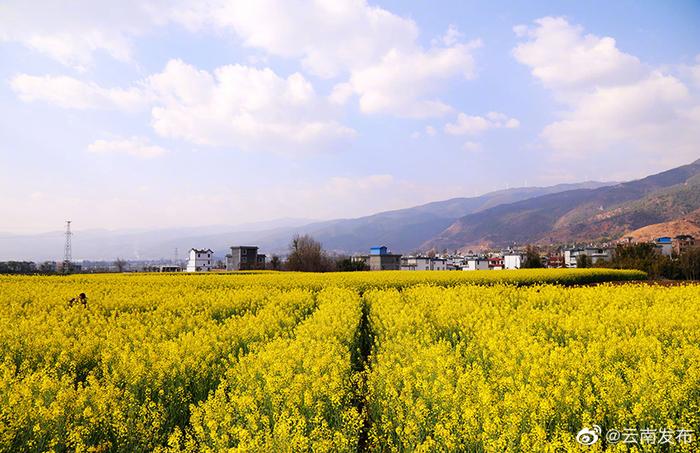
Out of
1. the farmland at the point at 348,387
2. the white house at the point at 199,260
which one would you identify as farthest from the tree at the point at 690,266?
the white house at the point at 199,260

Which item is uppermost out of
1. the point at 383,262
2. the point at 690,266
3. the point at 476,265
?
the point at 383,262

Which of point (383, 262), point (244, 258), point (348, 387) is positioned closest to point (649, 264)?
point (383, 262)

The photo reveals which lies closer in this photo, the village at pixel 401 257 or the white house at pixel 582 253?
the village at pixel 401 257

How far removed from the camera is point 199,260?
410 ft

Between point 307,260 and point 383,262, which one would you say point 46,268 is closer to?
point 307,260

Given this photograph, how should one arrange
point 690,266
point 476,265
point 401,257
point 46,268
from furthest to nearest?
point 476,265
point 401,257
point 46,268
point 690,266

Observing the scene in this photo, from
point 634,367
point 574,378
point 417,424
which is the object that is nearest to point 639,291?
point 634,367

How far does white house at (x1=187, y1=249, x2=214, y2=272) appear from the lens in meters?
122

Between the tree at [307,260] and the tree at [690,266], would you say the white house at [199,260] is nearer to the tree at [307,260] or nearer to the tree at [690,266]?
the tree at [307,260]

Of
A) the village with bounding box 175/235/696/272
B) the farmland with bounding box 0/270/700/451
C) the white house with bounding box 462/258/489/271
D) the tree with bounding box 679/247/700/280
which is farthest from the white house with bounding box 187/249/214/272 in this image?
the farmland with bounding box 0/270/700/451

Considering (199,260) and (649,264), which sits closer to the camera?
(649,264)

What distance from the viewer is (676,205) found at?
189m

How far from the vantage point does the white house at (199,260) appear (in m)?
122

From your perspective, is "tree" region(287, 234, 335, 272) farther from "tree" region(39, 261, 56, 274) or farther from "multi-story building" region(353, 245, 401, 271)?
"tree" region(39, 261, 56, 274)
